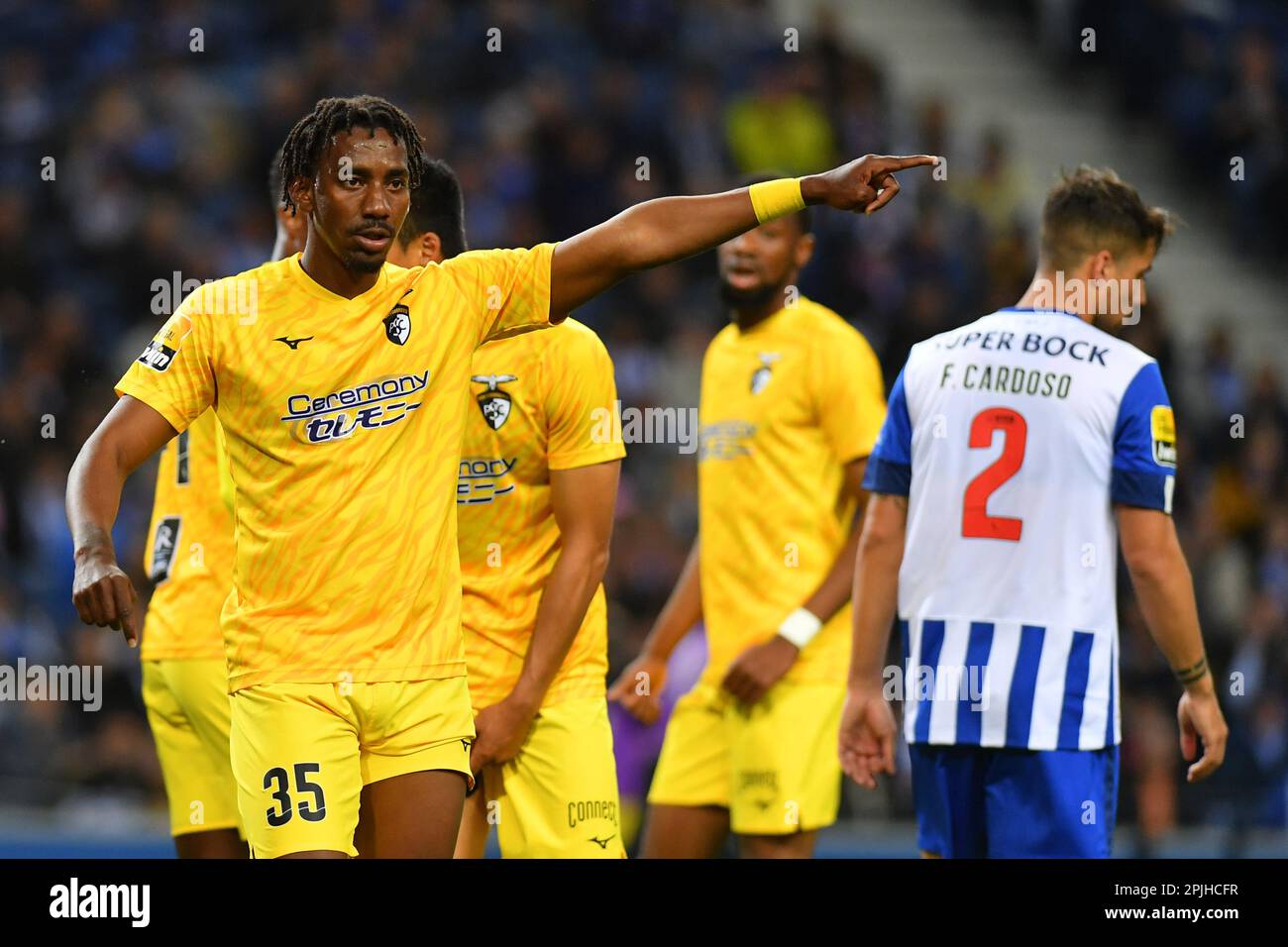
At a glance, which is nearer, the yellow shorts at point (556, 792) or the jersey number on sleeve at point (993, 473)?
the jersey number on sleeve at point (993, 473)

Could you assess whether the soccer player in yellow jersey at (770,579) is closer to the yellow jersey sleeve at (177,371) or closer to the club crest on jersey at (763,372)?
the club crest on jersey at (763,372)

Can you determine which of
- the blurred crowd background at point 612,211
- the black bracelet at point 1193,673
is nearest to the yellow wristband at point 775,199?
the black bracelet at point 1193,673

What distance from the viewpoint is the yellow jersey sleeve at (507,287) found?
14.4ft

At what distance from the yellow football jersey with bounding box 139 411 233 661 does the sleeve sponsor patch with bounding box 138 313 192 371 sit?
150 centimetres

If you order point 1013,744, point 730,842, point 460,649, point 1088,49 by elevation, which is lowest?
point 730,842

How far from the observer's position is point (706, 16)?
564 inches

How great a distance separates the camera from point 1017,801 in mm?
4859

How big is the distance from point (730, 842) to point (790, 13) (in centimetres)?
774

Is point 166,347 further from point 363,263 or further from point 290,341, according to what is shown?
point 363,263

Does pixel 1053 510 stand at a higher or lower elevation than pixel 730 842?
higher

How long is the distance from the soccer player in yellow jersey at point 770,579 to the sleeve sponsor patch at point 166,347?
93.5 inches

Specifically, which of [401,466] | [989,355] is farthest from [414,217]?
[989,355]

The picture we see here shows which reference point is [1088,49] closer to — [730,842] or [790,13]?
[790,13]

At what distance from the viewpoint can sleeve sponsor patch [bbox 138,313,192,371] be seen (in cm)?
417
